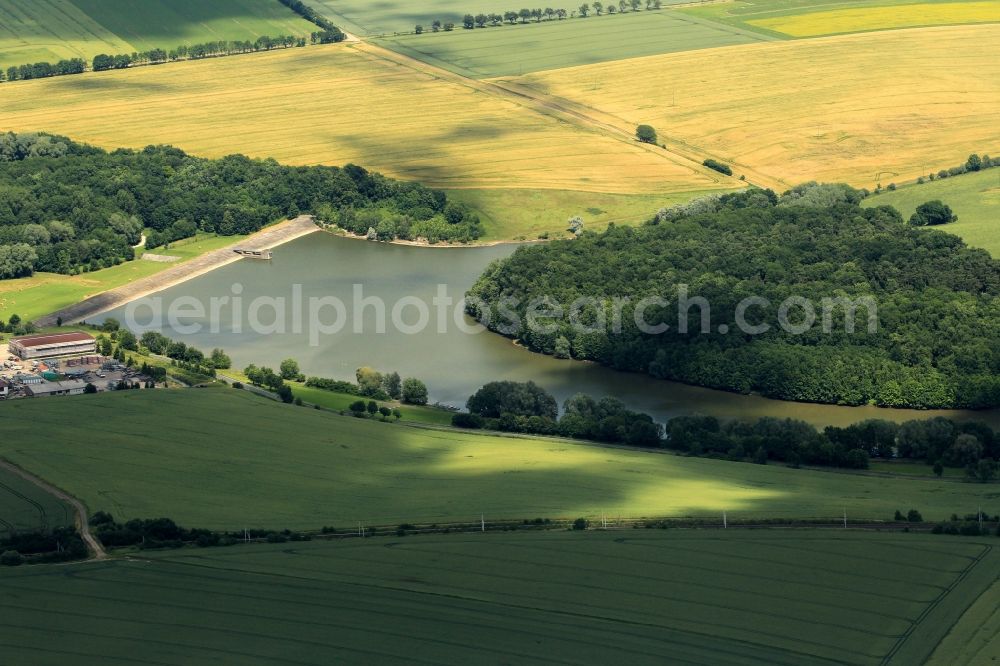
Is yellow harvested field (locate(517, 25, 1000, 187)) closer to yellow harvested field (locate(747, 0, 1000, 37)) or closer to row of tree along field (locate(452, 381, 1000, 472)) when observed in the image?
yellow harvested field (locate(747, 0, 1000, 37))

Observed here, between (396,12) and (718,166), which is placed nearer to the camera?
(718,166)

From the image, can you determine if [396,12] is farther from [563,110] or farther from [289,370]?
[289,370]

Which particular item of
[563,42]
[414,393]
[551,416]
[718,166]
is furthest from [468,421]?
[563,42]

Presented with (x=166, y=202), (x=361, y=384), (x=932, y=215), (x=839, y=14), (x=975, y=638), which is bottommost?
(x=975, y=638)

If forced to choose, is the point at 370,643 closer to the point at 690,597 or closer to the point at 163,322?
the point at 690,597

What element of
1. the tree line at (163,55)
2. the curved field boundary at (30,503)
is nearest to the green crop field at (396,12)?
the tree line at (163,55)
